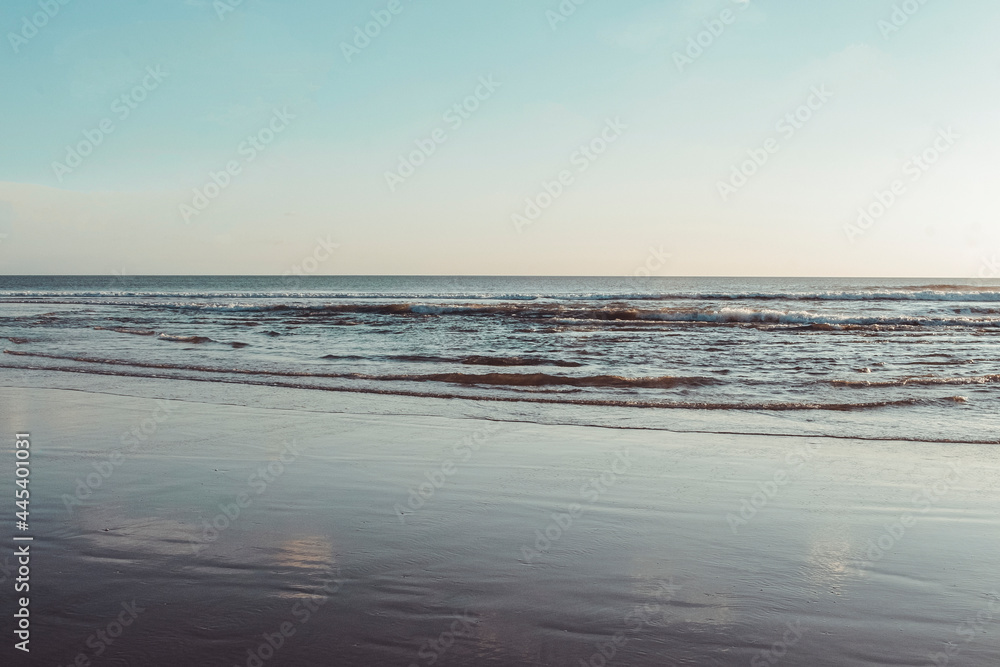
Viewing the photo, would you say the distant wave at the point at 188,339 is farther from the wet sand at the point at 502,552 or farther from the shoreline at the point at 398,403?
the wet sand at the point at 502,552

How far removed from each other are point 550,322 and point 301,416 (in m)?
20.3

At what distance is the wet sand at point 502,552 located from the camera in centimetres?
285

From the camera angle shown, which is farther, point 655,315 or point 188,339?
point 655,315

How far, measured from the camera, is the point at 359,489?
17.0 feet

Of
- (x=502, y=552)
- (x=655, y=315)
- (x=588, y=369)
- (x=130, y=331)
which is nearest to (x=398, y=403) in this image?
(x=588, y=369)

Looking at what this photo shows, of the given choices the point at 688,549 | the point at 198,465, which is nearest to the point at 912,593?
the point at 688,549

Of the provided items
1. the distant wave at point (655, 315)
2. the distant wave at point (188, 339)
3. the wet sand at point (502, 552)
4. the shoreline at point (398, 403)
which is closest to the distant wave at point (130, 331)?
the distant wave at point (188, 339)

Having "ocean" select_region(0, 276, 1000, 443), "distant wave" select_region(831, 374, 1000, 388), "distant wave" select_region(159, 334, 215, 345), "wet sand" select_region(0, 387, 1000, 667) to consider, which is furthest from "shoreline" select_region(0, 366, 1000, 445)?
"distant wave" select_region(159, 334, 215, 345)

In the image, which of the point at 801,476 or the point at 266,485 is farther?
the point at 801,476

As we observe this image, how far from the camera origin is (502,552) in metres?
3.90

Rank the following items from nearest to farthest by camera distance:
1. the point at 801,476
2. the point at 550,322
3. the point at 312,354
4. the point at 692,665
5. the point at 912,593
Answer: the point at 692,665, the point at 912,593, the point at 801,476, the point at 312,354, the point at 550,322

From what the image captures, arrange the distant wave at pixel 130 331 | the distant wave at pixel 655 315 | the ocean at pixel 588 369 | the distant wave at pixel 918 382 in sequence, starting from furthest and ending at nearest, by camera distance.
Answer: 1. the distant wave at pixel 655 315
2. the distant wave at pixel 130 331
3. the distant wave at pixel 918 382
4. the ocean at pixel 588 369

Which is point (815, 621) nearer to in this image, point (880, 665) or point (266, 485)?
point (880, 665)

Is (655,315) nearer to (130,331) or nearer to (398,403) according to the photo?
(130,331)
